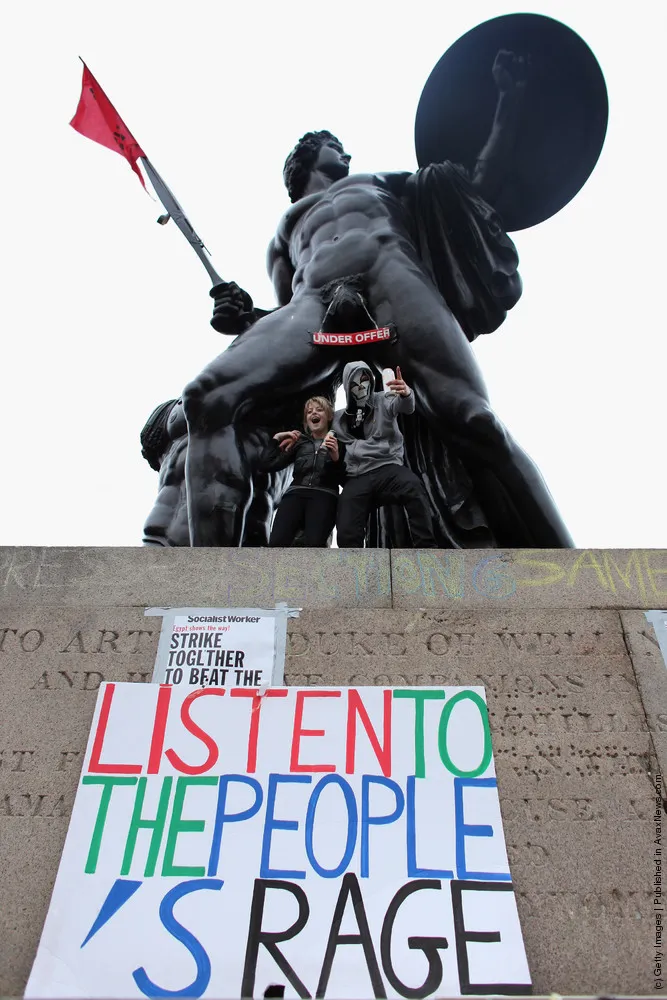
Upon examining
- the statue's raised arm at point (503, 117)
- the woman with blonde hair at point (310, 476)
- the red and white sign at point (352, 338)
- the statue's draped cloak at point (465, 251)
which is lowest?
the woman with blonde hair at point (310, 476)

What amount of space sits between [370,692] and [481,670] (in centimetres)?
47

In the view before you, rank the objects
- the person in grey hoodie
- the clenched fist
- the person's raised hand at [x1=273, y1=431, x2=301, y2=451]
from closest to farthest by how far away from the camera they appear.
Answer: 1. the person in grey hoodie
2. the person's raised hand at [x1=273, y1=431, x2=301, y2=451]
3. the clenched fist

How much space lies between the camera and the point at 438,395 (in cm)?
551

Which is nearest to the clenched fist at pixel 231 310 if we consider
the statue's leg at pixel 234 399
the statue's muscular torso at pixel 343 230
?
the statue's muscular torso at pixel 343 230

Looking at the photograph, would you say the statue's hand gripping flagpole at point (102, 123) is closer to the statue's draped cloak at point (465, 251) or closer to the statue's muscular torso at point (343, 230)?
the statue's muscular torso at point (343, 230)

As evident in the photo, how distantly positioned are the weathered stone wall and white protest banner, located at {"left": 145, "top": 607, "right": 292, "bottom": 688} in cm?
6

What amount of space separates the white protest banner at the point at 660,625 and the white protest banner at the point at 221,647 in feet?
5.12

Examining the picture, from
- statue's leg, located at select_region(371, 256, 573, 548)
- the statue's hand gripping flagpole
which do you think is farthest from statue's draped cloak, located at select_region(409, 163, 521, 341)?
the statue's hand gripping flagpole

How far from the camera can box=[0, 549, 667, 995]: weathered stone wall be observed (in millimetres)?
3064

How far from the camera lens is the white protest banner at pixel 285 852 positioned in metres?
2.87

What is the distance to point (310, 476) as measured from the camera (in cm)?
529

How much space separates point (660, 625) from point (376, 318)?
116 inches

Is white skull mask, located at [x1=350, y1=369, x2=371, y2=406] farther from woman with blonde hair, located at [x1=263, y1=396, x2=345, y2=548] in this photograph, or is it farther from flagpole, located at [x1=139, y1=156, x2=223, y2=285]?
flagpole, located at [x1=139, y1=156, x2=223, y2=285]

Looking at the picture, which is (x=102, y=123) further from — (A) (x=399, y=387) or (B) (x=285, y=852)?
(B) (x=285, y=852)
